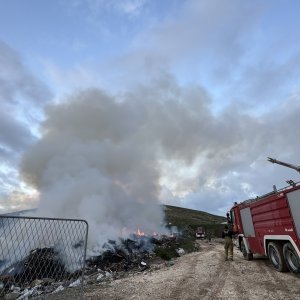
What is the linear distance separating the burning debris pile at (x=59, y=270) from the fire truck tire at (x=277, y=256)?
240 inches

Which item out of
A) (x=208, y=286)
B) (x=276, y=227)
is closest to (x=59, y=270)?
(x=208, y=286)

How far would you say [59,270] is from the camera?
11484 millimetres

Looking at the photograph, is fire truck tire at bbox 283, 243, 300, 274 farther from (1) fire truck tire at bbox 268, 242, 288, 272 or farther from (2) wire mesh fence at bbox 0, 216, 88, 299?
(2) wire mesh fence at bbox 0, 216, 88, 299

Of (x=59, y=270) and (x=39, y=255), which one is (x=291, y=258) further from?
(x=39, y=255)

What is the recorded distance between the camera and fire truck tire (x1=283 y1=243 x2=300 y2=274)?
976 centimetres

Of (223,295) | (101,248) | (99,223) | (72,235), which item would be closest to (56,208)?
(99,223)

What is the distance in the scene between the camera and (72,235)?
8.60m

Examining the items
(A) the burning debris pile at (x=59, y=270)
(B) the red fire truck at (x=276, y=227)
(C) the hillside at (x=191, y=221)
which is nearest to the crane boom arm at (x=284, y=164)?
(B) the red fire truck at (x=276, y=227)

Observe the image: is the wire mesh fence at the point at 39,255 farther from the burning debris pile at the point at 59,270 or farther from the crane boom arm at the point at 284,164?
the crane boom arm at the point at 284,164

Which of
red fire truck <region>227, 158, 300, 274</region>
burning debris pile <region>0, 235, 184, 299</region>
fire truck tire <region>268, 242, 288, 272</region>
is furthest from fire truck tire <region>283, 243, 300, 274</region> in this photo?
burning debris pile <region>0, 235, 184, 299</region>

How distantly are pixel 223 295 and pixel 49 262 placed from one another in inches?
309

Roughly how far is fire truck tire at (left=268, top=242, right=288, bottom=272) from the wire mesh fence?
6.83 metres

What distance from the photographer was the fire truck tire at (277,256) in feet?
35.1

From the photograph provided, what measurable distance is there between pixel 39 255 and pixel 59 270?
1.51m
